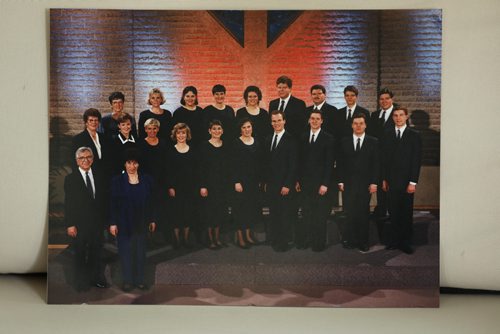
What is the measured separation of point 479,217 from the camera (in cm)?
363

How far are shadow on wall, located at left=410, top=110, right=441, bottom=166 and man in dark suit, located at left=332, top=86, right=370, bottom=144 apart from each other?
0.89 feet

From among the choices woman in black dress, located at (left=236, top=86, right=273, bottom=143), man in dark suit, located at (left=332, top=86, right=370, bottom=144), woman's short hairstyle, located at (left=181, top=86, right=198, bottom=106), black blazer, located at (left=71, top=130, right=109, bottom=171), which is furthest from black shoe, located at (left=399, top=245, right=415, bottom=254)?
black blazer, located at (left=71, top=130, right=109, bottom=171)

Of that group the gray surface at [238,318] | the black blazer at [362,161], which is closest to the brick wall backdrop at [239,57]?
the black blazer at [362,161]

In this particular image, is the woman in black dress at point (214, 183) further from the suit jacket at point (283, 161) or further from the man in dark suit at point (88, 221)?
the man in dark suit at point (88, 221)

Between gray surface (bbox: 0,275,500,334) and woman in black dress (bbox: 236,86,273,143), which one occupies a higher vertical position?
woman in black dress (bbox: 236,86,273,143)

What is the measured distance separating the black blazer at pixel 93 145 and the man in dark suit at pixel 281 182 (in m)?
0.90

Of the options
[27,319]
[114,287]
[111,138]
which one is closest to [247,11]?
[111,138]

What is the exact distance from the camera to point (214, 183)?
11.9ft

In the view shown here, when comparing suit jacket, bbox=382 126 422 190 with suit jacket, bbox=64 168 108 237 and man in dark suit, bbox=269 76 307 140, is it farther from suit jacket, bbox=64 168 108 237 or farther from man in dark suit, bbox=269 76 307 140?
suit jacket, bbox=64 168 108 237

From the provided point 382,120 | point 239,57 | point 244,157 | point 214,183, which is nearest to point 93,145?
point 214,183

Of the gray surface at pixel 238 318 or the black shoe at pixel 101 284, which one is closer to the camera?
the gray surface at pixel 238 318

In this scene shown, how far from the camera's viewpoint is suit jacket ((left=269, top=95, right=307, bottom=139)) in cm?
360

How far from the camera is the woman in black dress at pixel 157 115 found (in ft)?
11.8

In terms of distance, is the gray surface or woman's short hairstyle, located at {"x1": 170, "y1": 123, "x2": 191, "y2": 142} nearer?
the gray surface
